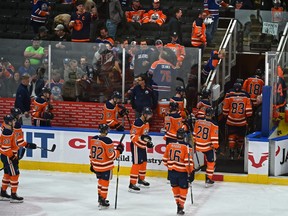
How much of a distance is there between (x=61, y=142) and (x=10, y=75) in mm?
1672

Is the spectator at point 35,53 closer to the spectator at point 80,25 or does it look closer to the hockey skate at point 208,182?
the spectator at point 80,25

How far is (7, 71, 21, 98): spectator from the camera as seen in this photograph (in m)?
20.7

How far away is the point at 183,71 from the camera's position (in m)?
20.1

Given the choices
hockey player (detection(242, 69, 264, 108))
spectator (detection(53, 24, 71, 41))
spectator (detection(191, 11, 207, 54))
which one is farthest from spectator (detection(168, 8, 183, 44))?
spectator (detection(53, 24, 71, 41))

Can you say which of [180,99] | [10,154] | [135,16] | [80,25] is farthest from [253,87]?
[10,154]

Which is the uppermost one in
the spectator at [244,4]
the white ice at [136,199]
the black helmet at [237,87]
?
the spectator at [244,4]

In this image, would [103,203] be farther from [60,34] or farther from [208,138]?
[60,34]

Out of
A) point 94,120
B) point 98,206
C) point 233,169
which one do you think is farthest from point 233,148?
point 98,206

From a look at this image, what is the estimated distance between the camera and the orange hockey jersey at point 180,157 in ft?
55.7

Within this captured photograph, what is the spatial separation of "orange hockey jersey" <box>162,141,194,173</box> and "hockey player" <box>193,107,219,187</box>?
186cm

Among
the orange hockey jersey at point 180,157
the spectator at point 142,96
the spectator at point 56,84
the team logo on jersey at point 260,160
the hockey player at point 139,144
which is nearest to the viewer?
the orange hockey jersey at point 180,157

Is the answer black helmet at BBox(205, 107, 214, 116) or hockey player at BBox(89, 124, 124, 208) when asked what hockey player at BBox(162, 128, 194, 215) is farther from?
black helmet at BBox(205, 107, 214, 116)

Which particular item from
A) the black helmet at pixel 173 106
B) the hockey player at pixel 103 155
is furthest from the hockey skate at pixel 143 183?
the hockey player at pixel 103 155

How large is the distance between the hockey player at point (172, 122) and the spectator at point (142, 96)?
2.96ft
